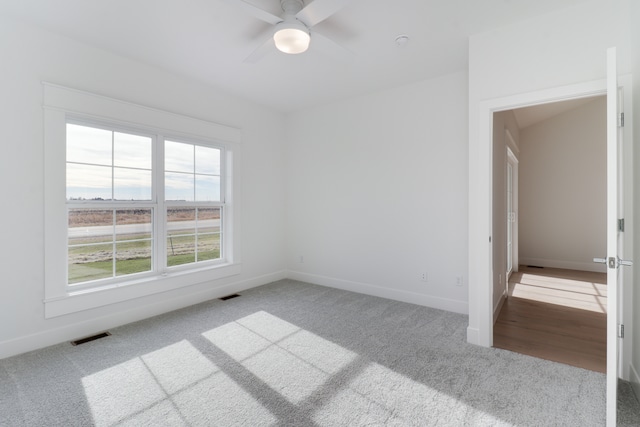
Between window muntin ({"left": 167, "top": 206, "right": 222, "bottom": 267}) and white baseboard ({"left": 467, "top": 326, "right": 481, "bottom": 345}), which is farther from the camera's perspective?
window muntin ({"left": 167, "top": 206, "right": 222, "bottom": 267})

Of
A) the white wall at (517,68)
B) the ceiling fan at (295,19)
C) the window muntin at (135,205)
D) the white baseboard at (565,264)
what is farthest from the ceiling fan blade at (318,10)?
the white baseboard at (565,264)

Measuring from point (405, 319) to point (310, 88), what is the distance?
10.2ft

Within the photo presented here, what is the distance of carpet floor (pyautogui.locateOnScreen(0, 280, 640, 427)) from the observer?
1.80 metres

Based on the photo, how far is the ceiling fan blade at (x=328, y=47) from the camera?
7.74 ft

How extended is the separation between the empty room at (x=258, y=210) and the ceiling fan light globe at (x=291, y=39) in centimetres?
2

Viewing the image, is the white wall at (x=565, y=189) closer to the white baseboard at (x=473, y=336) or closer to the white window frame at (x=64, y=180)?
the white baseboard at (x=473, y=336)

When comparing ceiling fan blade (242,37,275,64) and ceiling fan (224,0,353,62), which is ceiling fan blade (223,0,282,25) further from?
ceiling fan blade (242,37,275,64)

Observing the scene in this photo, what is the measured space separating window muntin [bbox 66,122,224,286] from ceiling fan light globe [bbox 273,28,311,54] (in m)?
2.05

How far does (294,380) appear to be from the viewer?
217 centimetres

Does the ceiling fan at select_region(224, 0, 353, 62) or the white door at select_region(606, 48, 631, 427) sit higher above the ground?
the ceiling fan at select_region(224, 0, 353, 62)

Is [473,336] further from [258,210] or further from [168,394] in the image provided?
[258,210]

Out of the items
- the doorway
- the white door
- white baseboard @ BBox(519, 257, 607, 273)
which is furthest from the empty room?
white baseboard @ BBox(519, 257, 607, 273)

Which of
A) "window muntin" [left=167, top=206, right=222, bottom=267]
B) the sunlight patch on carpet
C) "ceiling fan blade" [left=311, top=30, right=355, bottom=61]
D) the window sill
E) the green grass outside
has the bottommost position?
the sunlight patch on carpet

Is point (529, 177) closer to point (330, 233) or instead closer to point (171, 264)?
point (330, 233)
